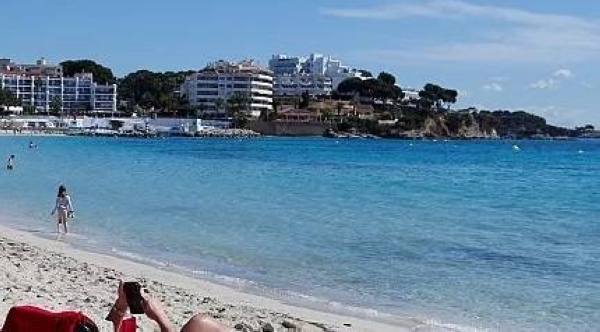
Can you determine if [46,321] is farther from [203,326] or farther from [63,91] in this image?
[63,91]

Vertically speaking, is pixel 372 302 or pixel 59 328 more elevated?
pixel 59 328

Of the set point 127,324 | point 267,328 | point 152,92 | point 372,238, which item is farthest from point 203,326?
point 152,92

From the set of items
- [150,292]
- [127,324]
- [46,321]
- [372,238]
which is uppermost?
[46,321]

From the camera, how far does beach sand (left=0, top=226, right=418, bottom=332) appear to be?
9633mm

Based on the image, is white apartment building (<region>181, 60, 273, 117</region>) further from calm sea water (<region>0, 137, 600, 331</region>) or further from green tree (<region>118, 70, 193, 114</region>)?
calm sea water (<region>0, 137, 600, 331</region>)

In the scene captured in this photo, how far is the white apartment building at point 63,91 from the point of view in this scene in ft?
625

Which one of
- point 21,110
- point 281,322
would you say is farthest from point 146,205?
point 21,110

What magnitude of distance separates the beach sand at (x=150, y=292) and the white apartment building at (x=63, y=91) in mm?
179092

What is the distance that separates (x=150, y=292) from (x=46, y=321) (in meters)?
6.35

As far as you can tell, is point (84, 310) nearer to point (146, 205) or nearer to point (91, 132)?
point (146, 205)

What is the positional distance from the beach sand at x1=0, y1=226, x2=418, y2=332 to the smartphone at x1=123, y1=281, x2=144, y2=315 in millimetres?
3107

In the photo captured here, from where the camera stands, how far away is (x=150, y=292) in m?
11.4

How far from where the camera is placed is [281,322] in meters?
9.91

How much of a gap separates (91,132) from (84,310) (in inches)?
5811
